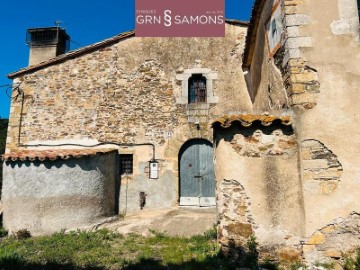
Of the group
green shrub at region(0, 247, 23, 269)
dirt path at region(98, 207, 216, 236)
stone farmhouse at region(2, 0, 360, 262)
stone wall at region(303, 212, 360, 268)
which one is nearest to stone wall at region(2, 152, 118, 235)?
stone farmhouse at region(2, 0, 360, 262)

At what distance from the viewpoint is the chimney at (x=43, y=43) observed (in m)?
11.2

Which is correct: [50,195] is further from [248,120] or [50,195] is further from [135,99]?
[248,120]

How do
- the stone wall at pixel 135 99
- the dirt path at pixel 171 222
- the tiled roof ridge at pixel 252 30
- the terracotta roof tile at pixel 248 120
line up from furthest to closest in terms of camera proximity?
1. the stone wall at pixel 135 99
2. the dirt path at pixel 171 222
3. the tiled roof ridge at pixel 252 30
4. the terracotta roof tile at pixel 248 120

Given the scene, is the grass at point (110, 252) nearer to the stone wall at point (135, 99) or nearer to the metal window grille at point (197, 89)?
the stone wall at point (135, 99)

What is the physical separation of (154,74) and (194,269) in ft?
21.9

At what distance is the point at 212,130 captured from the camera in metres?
9.11

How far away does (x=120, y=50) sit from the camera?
32.2 ft

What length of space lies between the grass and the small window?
2653 millimetres

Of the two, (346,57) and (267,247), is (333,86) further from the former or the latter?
(267,247)

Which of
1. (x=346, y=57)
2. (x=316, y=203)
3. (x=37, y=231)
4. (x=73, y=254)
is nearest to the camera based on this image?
(x=316, y=203)

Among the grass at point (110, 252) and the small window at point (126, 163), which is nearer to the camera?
the grass at point (110, 252)

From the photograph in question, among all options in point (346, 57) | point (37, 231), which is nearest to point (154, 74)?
point (37, 231)

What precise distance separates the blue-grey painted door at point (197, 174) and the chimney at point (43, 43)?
6.57 meters

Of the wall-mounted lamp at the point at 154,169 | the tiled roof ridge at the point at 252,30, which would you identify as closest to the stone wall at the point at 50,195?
the wall-mounted lamp at the point at 154,169
